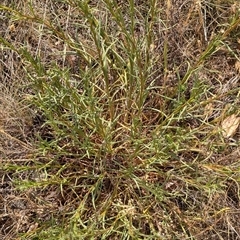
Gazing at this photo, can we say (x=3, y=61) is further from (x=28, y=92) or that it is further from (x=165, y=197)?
(x=165, y=197)

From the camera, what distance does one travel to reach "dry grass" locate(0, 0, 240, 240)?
5.38ft

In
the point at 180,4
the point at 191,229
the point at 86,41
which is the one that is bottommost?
the point at 191,229

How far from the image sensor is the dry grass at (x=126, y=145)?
1.64m

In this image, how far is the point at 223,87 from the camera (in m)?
1.95

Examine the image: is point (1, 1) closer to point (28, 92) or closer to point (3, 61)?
point (3, 61)

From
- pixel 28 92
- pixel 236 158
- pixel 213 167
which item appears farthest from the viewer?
pixel 28 92

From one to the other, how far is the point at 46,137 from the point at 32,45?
1.36 ft

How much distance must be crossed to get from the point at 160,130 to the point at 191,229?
38cm

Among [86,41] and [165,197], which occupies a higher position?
[86,41]

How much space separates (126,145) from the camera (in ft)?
5.73

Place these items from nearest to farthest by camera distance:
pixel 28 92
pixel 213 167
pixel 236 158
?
→ pixel 213 167 < pixel 236 158 < pixel 28 92

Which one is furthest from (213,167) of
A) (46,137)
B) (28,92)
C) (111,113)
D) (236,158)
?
(28,92)

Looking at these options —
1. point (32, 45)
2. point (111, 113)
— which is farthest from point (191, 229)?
point (32, 45)

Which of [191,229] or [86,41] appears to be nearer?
[191,229]
